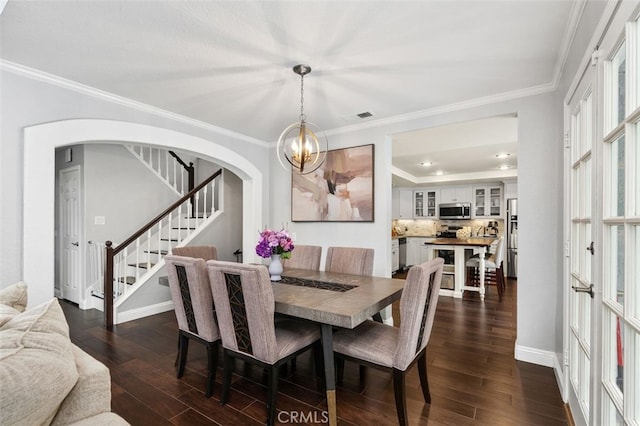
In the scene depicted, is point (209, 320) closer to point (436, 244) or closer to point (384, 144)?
point (384, 144)

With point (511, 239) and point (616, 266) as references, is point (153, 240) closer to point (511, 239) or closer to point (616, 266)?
point (616, 266)

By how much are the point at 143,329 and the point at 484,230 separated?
7.69 meters

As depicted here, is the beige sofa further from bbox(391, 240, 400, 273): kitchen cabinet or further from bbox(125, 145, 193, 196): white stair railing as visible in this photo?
bbox(391, 240, 400, 273): kitchen cabinet

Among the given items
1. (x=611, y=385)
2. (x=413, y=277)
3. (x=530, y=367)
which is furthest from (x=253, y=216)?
(x=611, y=385)

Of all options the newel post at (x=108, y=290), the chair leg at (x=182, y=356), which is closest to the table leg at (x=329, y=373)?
the chair leg at (x=182, y=356)

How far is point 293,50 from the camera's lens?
224cm

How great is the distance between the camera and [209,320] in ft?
7.43

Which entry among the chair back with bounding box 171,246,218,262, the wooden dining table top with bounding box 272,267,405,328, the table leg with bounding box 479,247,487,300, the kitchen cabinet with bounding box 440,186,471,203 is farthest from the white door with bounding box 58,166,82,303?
the kitchen cabinet with bounding box 440,186,471,203

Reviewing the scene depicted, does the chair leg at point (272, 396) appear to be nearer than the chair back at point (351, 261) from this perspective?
Yes

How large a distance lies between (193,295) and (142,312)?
2526mm

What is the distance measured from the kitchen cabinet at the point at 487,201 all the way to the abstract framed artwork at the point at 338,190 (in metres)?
5.17

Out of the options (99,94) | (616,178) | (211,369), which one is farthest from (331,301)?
(99,94)

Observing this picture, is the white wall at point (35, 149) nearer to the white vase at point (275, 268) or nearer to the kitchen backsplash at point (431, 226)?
the white vase at point (275, 268)

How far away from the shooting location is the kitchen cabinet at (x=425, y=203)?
27.9 feet
